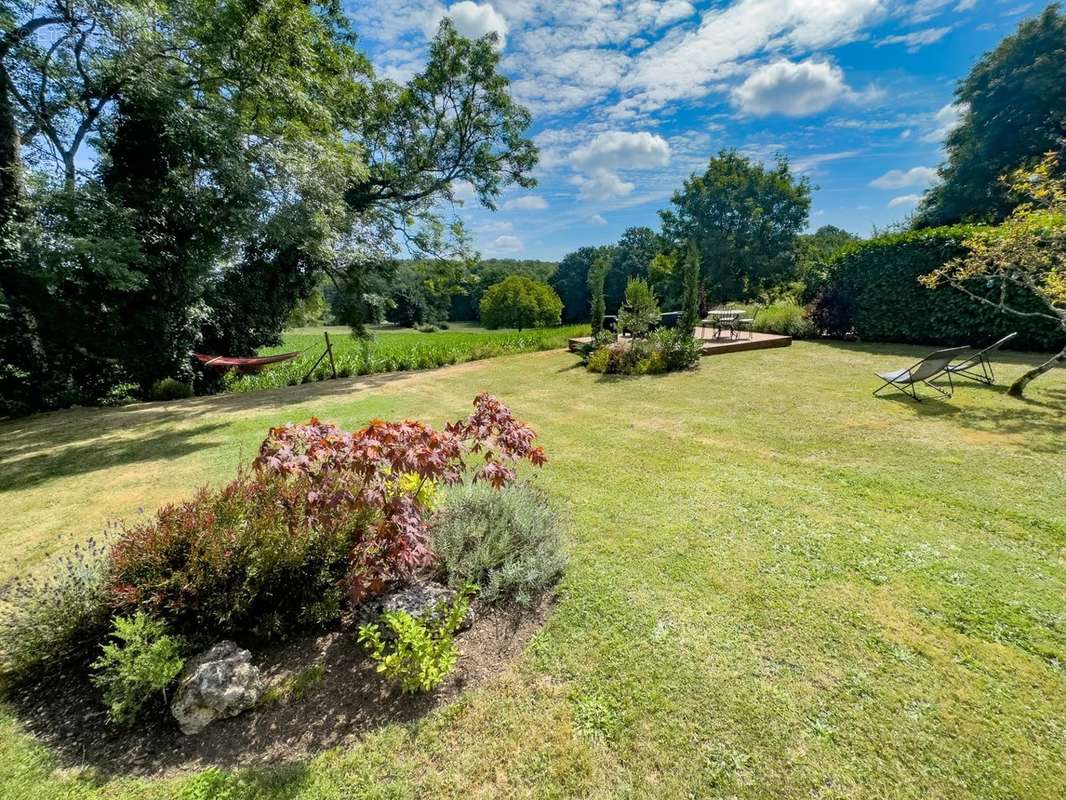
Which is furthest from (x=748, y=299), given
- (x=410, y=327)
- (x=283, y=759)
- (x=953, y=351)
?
(x=410, y=327)

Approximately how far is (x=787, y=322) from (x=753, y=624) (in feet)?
43.2

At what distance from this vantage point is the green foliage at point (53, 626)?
2.13m

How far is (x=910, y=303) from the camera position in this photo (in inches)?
418

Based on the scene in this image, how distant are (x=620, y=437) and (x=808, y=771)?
407 centimetres

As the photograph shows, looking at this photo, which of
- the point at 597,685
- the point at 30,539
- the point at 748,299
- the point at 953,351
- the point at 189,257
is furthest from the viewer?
the point at 748,299

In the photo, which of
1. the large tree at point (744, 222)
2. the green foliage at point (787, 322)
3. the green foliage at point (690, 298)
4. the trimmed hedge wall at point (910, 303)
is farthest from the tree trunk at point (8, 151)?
the large tree at point (744, 222)

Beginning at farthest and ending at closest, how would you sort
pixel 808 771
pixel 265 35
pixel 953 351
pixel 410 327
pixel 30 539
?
pixel 410 327 → pixel 265 35 → pixel 953 351 → pixel 30 539 → pixel 808 771

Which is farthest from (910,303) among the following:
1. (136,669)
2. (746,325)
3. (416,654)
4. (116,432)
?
(116,432)

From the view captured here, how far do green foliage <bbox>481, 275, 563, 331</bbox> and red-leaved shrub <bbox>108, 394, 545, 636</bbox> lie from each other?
1338 inches

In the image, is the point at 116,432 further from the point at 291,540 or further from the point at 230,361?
the point at 291,540

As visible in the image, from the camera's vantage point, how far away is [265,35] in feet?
26.4

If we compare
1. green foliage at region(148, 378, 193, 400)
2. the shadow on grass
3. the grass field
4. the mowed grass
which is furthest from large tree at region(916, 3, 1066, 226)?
green foliage at region(148, 378, 193, 400)

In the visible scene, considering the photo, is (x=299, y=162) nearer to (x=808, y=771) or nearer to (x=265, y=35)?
(x=265, y=35)

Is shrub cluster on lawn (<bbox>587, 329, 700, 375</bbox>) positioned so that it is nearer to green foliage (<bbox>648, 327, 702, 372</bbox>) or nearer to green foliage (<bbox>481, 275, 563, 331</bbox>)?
green foliage (<bbox>648, 327, 702, 372</bbox>)
